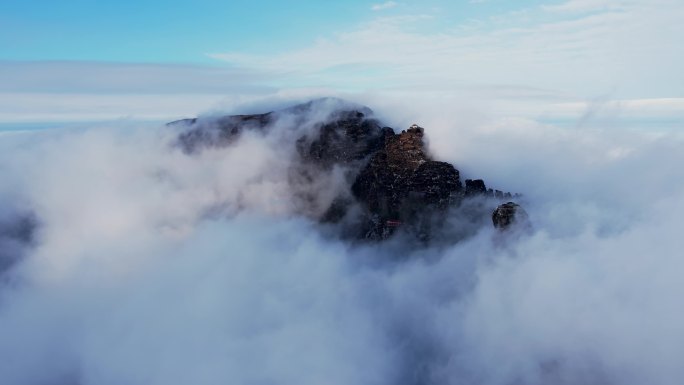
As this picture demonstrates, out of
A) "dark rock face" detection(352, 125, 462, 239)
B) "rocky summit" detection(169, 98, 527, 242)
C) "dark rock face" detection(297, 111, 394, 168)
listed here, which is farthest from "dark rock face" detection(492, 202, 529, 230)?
"dark rock face" detection(297, 111, 394, 168)

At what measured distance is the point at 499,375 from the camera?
14838 cm

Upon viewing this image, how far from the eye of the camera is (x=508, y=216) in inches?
5994

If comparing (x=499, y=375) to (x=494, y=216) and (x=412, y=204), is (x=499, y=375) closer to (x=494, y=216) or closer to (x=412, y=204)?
(x=494, y=216)

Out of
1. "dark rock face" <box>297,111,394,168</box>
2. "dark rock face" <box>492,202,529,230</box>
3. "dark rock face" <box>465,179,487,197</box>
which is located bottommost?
"dark rock face" <box>492,202,529,230</box>

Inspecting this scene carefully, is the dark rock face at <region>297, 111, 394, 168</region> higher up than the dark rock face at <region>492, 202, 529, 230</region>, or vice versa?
the dark rock face at <region>297, 111, 394, 168</region>

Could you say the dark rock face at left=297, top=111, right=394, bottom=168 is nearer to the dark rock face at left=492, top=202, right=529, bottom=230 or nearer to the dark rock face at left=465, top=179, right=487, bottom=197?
the dark rock face at left=465, top=179, right=487, bottom=197

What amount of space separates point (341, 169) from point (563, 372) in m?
99.8

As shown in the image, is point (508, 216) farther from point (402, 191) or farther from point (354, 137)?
point (354, 137)

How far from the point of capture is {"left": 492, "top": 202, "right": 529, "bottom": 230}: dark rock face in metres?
148

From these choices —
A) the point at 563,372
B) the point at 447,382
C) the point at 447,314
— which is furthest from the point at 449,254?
the point at 563,372

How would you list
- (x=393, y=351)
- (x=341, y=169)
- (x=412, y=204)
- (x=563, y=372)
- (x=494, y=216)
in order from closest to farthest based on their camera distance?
1. (x=563, y=372)
2. (x=494, y=216)
3. (x=412, y=204)
4. (x=393, y=351)
5. (x=341, y=169)

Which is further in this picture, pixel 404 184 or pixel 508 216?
pixel 404 184

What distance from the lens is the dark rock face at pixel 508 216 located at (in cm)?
14825

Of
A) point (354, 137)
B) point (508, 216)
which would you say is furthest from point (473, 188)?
point (354, 137)
